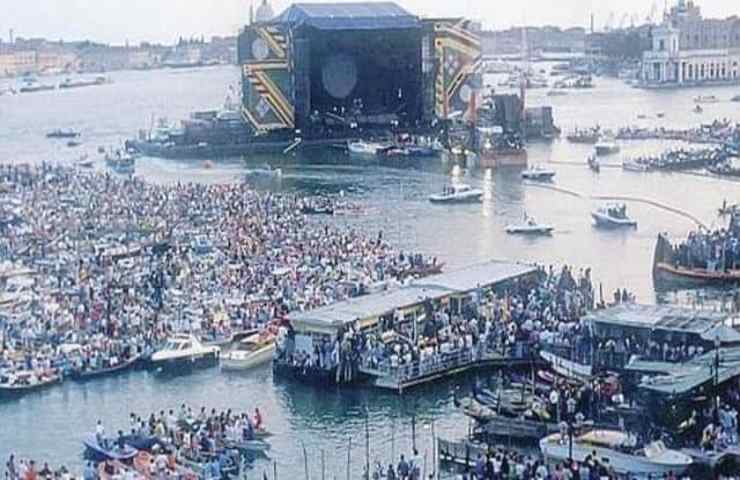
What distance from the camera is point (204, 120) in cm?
2212

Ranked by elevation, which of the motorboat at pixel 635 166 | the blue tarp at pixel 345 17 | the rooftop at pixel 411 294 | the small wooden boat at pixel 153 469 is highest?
the blue tarp at pixel 345 17

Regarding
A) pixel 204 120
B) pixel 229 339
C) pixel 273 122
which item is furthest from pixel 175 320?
pixel 204 120

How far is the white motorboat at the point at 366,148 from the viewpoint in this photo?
1922 cm

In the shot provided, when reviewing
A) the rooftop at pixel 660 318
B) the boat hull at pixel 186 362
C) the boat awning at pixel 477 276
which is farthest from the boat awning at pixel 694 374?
the boat hull at pixel 186 362

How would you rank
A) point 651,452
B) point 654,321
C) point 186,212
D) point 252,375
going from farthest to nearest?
point 186,212 → point 252,375 → point 654,321 → point 651,452

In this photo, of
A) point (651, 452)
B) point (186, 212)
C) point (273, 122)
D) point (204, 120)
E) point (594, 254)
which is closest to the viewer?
point (651, 452)

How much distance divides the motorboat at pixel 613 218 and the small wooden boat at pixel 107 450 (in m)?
6.76

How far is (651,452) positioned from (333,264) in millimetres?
4520

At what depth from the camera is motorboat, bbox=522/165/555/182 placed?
626 inches

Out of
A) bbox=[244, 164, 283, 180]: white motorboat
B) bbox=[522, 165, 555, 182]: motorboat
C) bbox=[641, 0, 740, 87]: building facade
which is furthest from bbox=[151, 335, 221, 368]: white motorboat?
bbox=[641, 0, 740, 87]: building facade

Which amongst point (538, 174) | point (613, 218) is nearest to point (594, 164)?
point (538, 174)

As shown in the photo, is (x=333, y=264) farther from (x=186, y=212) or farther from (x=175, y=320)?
(x=186, y=212)

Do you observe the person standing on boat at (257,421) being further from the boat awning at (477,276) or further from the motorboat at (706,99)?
the motorboat at (706,99)

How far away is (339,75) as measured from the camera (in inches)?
834
